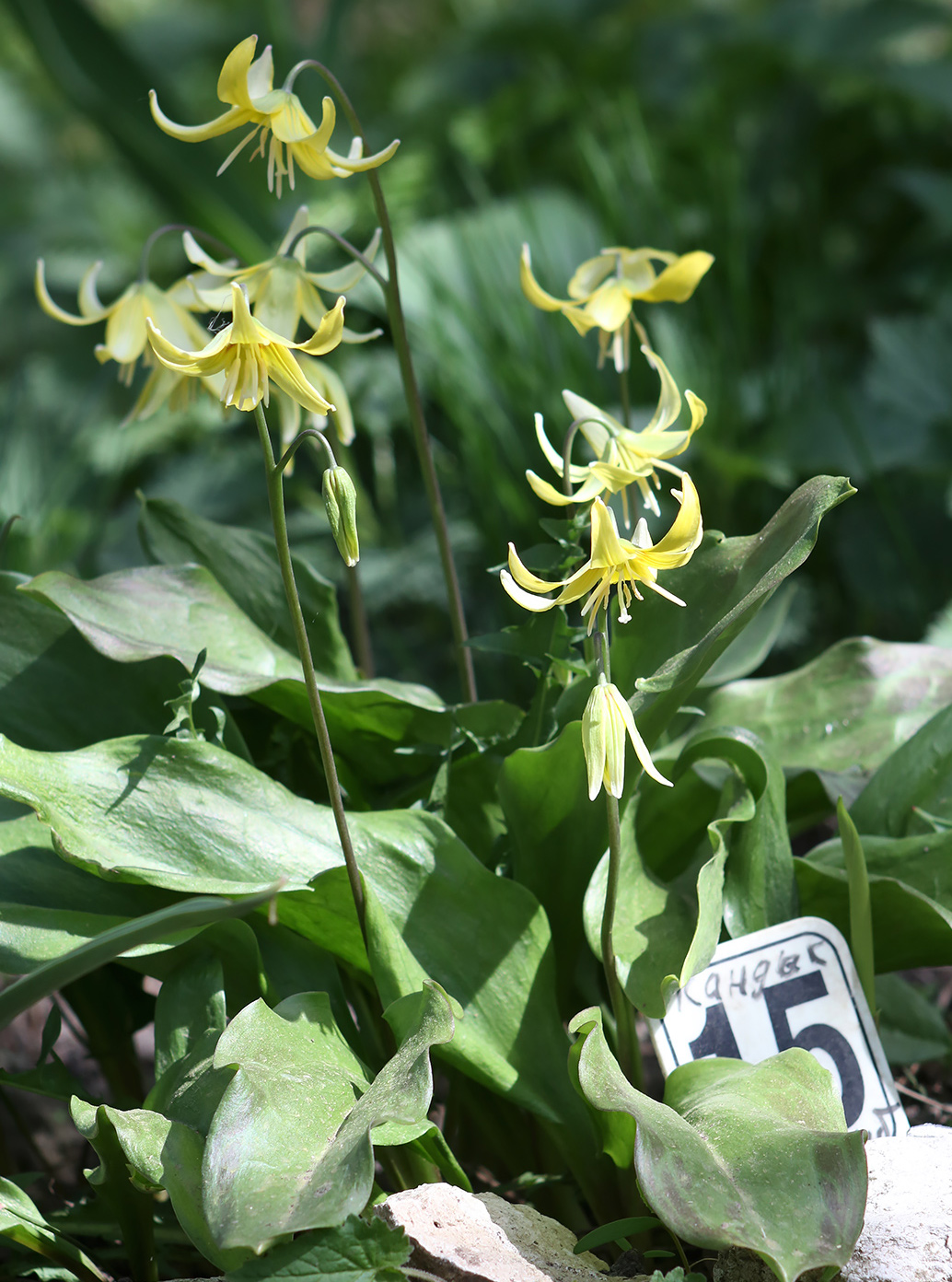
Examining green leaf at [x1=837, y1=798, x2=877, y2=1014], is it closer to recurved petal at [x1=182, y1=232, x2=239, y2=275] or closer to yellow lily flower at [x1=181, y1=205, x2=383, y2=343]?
yellow lily flower at [x1=181, y1=205, x2=383, y2=343]

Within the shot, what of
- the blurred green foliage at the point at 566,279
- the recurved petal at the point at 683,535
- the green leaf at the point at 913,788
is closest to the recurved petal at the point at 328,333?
the recurved petal at the point at 683,535

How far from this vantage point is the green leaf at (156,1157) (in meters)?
0.88

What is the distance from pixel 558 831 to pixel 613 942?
151 millimetres

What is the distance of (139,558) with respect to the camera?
2.28 metres

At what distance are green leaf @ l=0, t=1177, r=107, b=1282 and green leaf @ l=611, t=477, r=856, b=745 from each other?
0.74 m

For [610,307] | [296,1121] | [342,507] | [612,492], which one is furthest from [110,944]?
[610,307]

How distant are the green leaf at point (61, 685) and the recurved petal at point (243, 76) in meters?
0.56

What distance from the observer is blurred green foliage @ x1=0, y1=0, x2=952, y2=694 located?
225 cm

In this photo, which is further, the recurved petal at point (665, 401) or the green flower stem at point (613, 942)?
the recurved petal at point (665, 401)

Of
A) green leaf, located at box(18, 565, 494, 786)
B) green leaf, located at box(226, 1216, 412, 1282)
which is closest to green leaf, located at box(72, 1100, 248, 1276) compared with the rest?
green leaf, located at box(226, 1216, 412, 1282)

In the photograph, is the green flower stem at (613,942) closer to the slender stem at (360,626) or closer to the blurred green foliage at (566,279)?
the slender stem at (360,626)

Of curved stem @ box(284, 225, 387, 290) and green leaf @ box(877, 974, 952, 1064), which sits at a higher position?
curved stem @ box(284, 225, 387, 290)

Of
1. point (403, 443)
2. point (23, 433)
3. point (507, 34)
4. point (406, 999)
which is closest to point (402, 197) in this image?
point (403, 443)

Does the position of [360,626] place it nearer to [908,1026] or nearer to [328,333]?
[328,333]
